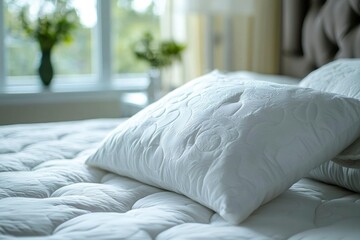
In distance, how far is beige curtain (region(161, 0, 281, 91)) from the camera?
284cm

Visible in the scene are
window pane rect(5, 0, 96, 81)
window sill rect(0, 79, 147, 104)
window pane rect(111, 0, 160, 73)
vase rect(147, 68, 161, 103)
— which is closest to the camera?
vase rect(147, 68, 161, 103)

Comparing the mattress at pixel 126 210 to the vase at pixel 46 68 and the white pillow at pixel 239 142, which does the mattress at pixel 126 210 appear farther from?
the vase at pixel 46 68

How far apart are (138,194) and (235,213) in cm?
28

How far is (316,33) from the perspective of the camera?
2.29m

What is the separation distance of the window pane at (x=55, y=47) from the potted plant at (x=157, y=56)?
450 millimetres

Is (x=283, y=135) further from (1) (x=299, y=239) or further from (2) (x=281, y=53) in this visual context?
(2) (x=281, y=53)

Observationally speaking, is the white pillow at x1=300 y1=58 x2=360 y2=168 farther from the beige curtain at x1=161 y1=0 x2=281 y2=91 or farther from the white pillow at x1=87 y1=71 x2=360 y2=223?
the beige curtain at x1=161 y1=0 x2=281 y2=91

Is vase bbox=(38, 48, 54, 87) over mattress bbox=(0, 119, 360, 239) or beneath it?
over

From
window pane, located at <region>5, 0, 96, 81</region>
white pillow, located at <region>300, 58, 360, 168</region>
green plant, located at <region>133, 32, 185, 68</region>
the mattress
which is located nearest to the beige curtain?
green plant, located at <region>133, 32, 185, 68</region>

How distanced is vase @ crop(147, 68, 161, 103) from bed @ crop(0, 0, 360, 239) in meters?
1.23

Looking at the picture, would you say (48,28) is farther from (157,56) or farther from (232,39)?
(232,39)

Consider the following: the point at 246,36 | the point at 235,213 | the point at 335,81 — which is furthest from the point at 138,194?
the point at 246,36

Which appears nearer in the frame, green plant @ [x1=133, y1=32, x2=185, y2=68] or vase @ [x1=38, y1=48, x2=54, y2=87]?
green plant @ [x1=133, y1=32, x2=185, y2=68]

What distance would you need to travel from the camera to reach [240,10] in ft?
9.04
